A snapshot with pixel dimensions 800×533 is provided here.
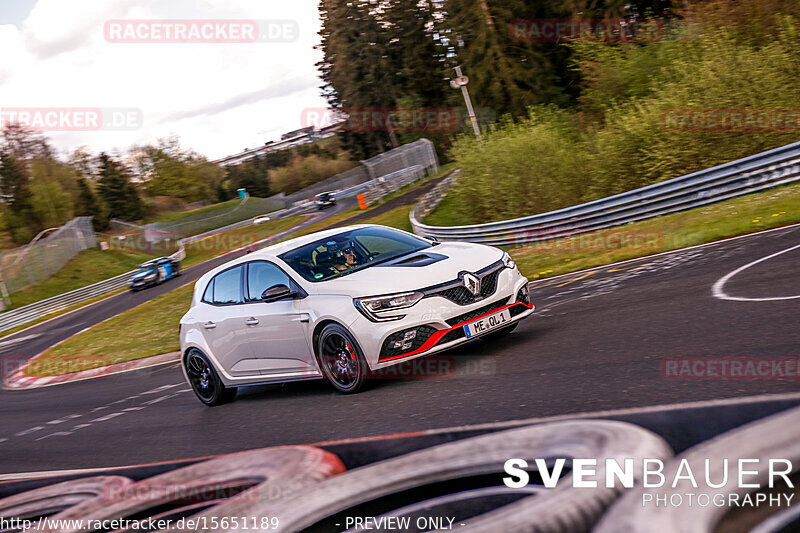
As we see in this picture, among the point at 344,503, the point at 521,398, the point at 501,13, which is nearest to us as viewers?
the point at 344,503

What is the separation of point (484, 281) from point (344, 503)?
3903 mm

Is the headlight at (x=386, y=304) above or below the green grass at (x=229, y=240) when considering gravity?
above

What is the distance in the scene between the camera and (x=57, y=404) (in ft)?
45.9

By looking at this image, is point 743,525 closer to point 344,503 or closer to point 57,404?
point 344,503

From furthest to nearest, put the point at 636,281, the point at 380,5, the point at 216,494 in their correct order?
the point at 380,5 < the point at 636,281 < the point at 216,494

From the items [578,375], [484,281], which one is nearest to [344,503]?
[578,375]

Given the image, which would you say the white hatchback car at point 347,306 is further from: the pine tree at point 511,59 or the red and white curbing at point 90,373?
the pine tree at point 511,59

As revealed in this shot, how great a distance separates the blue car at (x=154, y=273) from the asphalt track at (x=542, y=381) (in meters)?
30.6

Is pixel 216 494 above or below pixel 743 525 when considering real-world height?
below

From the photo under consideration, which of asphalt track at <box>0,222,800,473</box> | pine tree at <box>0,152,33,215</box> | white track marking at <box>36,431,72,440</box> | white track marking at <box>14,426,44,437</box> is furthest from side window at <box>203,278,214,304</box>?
pine tree at <box>0,152,33,215</box>

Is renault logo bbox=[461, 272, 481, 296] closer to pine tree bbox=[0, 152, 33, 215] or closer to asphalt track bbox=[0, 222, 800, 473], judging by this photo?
asphalt track bbox=[0, 222, 800, 473]

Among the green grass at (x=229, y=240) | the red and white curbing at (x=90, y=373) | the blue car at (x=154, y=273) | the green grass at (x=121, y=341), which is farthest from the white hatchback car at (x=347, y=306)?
the green grass at (x=229, y=240)

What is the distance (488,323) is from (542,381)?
143cm

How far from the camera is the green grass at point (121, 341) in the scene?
20297mm
